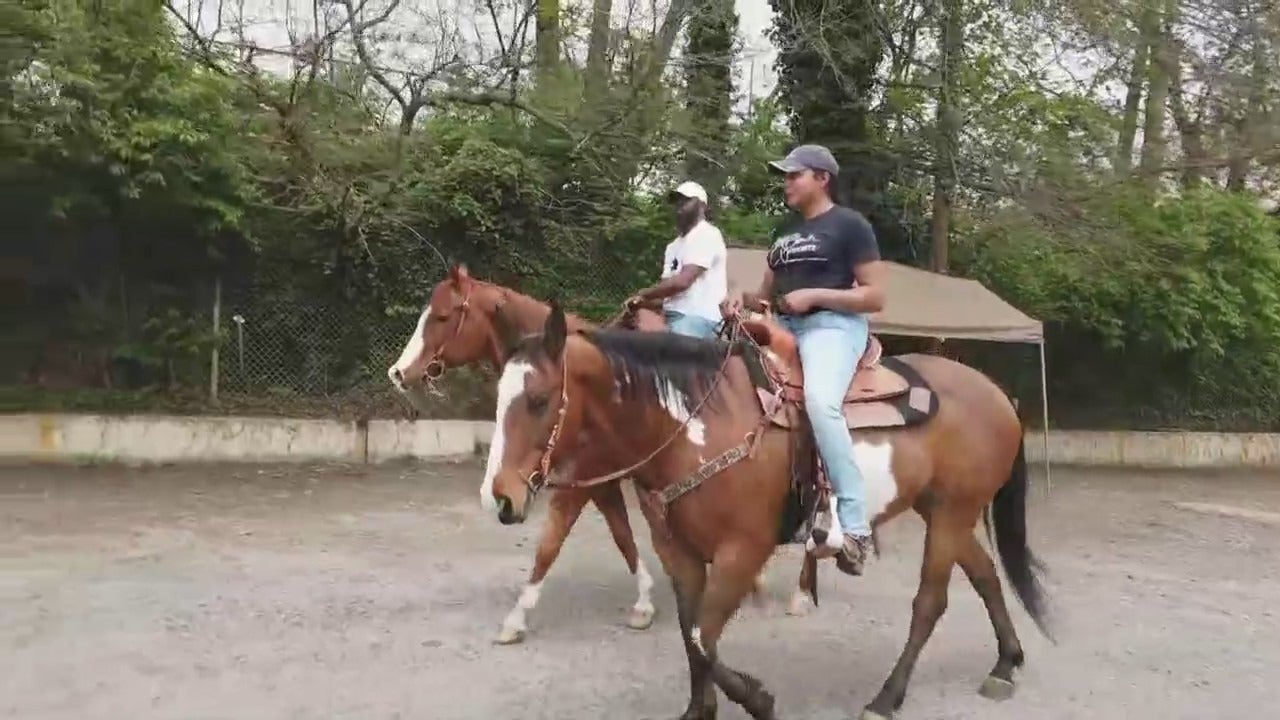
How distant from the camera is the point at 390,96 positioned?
39.3ft

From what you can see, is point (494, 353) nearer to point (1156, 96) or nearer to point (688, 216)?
point (688, 216)

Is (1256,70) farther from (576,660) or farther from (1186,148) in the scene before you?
(576,660)

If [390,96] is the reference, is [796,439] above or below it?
below

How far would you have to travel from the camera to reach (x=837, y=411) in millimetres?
4168

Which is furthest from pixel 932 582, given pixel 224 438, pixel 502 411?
pixel 224 438

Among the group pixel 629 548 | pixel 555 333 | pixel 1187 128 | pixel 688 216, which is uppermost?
pixel 1187 128

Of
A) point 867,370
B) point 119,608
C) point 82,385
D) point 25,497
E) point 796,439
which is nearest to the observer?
point 796,439

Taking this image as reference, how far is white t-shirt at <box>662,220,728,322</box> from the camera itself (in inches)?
231

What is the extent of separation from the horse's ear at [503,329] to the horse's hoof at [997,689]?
2833mm

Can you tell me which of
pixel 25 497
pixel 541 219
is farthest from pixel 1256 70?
pixel 25 497

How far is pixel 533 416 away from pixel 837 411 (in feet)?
4.14

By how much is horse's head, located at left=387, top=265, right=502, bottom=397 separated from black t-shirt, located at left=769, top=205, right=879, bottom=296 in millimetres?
1824

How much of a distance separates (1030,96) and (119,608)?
37.3ft

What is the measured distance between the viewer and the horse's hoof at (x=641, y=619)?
5902 millimetres
